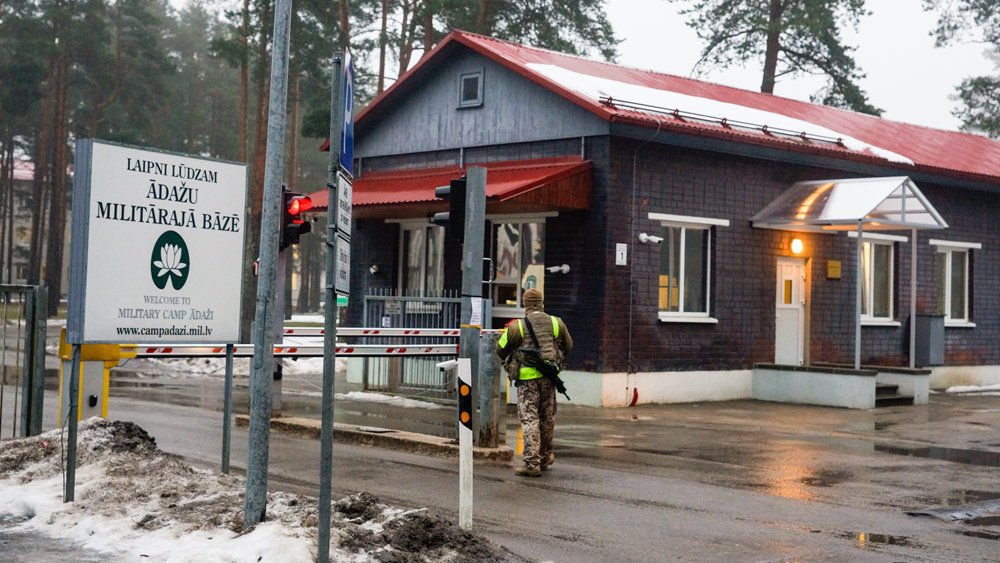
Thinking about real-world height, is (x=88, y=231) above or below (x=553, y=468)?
above

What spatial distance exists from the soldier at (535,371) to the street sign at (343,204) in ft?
17.4

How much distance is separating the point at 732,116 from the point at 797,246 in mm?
2725

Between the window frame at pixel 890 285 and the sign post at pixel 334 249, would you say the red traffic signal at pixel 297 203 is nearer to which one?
the sign post at pixel 334 249

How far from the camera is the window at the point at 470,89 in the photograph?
72.8ft

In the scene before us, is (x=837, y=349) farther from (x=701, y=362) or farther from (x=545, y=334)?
(x=545, y=334)

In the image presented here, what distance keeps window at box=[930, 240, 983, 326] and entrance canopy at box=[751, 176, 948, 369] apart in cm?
402

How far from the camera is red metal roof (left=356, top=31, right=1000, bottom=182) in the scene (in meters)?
20.2

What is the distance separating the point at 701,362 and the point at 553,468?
9.00m

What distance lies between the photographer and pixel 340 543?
7289 mm

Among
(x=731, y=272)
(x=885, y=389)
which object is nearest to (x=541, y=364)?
(x=731, y=272)

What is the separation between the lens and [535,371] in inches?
471

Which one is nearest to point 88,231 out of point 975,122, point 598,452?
point 598,452

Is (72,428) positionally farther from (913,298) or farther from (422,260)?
(913,298)

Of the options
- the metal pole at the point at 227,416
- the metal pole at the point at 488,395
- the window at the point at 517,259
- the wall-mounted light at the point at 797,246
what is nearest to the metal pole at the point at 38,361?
the metal pole at the point at 227,416
